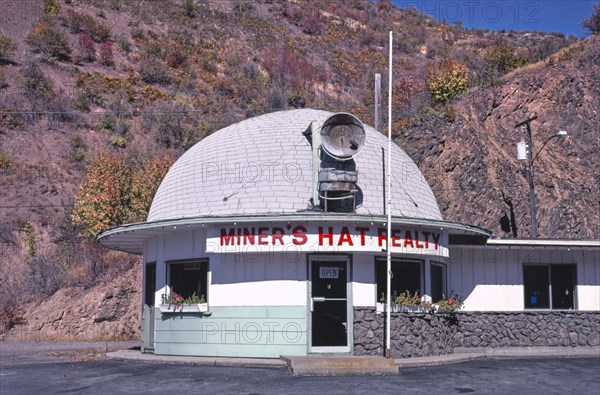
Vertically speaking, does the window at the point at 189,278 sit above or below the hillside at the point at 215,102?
below

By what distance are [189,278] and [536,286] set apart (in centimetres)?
1058

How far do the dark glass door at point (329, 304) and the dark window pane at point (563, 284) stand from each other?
796cm

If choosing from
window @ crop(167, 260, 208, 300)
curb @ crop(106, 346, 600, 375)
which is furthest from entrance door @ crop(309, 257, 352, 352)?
window @ crop(167, 260, 208, 300)

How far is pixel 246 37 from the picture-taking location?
71062 mm

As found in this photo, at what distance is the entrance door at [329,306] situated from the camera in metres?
18.5

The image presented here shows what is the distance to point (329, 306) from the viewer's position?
732 inches

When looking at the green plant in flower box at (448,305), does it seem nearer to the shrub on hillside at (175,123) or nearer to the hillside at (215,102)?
the hillside at (215,102)

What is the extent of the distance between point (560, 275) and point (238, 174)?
10509mm

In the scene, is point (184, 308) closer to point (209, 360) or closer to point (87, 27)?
point (209, 360)

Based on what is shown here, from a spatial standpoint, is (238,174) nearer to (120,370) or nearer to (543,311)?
(120,370)

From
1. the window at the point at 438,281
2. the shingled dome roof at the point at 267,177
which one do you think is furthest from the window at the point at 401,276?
the shingled dome roof at the point at 267,177

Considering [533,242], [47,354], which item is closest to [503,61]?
[533,242]

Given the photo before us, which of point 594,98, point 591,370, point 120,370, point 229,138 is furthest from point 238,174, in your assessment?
point 594,98

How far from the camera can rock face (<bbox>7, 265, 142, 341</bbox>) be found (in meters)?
31.0
